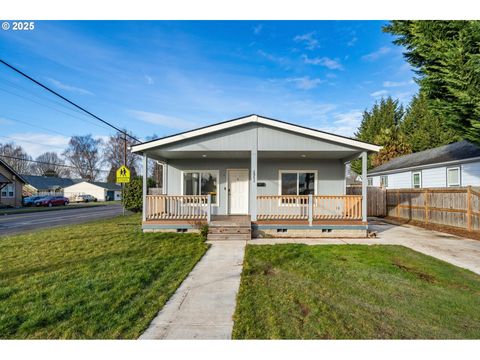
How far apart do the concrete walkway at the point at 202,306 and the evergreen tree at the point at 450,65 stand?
7.98 meters

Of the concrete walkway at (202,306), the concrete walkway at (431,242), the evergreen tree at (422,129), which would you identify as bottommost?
the concrete walkway at (202,306)

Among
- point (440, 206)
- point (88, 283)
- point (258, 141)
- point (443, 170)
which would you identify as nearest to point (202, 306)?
point (88, 283)

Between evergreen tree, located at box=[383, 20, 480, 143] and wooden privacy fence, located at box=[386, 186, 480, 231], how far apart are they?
296 centimetres

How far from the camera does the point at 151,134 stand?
50.5 meters

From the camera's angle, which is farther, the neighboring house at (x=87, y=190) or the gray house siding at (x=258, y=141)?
the neighboring house at (x=87, y=190)

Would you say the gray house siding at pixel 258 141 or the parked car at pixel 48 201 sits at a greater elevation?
the gray house siding at pixel 258 141

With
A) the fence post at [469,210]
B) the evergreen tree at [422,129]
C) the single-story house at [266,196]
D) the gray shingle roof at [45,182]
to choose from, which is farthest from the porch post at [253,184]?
the gray shingle roof at [45,182]

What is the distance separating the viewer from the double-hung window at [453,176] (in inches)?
481

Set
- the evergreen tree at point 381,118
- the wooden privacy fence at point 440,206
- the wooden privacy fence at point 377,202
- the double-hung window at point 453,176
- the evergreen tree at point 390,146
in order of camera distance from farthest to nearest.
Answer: the evergreen tree at point 381,118
the evergreen tree at point 390,146
the wooden privacy fence at point 377,202
the double-hung window at point 453,176
the wooden privacy fence at point 440,206

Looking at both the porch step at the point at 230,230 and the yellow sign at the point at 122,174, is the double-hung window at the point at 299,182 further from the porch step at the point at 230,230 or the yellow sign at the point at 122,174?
the yellow sign at the point at 122,174

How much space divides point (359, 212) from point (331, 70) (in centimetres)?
1046

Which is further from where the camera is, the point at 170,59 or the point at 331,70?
the point at 331,70
